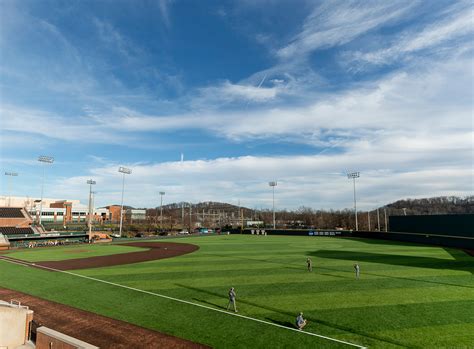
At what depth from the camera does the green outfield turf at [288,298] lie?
15.4 meters

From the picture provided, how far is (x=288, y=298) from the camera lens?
21.3m

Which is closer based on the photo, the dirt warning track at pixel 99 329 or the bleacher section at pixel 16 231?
the dirt warning track at pixel 99 329

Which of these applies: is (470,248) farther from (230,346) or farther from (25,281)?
(25,281)

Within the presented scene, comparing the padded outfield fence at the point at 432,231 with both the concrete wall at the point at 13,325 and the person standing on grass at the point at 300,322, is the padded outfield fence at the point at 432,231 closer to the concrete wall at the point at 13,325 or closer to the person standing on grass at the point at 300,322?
the person standing on grass at the point at 300,322

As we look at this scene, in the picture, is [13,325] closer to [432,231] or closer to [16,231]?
[432,231]

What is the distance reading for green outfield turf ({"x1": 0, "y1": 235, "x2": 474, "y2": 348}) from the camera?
15.4 meters

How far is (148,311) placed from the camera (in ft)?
63.9

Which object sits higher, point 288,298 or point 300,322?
point 300,322

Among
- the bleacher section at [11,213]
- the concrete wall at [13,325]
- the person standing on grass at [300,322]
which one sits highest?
the bleacher section at [11,213]

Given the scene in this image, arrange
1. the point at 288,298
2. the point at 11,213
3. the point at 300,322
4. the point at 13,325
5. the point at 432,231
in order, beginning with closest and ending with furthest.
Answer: the point at 300,322
the point at 13,325
the point at 288,298
the point at 432,231
the point at 11,213

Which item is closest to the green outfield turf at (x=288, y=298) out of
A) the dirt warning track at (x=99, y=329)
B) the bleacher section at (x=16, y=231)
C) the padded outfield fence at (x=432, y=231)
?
the dirt warning track at (x=99, y=329)

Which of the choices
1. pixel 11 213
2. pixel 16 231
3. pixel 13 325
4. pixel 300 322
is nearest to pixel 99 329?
pixel 13 325

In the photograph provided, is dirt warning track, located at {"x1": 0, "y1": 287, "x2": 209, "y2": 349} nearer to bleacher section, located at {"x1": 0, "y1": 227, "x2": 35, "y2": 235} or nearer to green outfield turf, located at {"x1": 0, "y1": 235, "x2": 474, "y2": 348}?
green outfield turf, located at {"x1": 0, "y1": 235, "x2": 474, "y2": 348}

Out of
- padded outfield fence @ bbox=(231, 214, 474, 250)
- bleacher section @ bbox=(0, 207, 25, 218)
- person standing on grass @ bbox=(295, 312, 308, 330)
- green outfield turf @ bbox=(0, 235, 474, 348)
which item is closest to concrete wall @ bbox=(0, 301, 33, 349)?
green outfield turf @ bbox=(0, 235, 474, 348)
